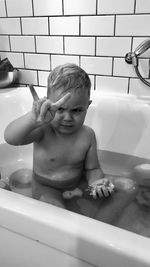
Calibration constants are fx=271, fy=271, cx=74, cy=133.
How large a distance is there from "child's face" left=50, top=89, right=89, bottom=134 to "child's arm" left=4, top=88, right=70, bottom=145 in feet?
0.26

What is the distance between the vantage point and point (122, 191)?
0.89 m

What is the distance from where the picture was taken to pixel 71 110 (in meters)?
0.78

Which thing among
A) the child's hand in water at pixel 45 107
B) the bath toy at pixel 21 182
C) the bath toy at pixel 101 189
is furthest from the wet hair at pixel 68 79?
the bath toy at pixel 21 182

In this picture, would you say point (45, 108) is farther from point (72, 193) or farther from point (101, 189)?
point (72, 193)

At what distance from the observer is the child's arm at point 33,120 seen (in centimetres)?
58

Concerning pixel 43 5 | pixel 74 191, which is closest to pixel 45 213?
pixel 74 191

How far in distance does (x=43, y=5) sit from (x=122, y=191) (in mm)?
874

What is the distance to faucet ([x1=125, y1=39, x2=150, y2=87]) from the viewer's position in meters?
0.98

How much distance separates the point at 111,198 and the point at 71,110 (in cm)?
30

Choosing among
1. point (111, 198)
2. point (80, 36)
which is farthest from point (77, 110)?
point (80, 36)

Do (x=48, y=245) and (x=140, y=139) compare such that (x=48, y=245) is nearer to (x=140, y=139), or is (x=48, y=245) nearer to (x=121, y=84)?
(x=140, y=139)

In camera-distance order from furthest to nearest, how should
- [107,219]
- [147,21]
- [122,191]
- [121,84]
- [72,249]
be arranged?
[121,84] → [147,21] → [122,191] → [107,219] → [72,249]

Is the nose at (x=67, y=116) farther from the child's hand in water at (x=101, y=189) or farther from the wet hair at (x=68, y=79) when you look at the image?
the child's hand in water at (x=101, y=189)

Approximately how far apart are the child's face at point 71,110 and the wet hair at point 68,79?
0.04 feet
